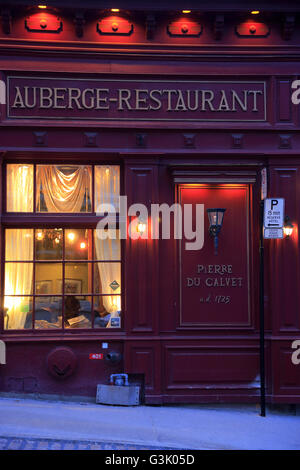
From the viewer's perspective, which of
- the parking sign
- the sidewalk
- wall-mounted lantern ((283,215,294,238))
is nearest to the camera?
the sidewalk

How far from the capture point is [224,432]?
291 inches

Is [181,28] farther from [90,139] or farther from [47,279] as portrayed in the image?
[47,279]

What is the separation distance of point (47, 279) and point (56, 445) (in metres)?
3.00

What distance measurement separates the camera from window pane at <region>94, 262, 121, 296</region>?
29.3 ft

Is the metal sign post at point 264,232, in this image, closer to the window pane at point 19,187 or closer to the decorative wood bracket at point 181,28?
the decorative wood bracket at point 181,28

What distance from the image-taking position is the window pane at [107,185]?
9031 mm

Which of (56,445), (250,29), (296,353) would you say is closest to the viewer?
(56,445)

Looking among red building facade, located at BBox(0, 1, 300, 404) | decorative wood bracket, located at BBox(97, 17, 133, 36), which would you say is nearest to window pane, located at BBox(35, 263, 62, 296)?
red building facade, located at BBox(0, 1, 300, 404)

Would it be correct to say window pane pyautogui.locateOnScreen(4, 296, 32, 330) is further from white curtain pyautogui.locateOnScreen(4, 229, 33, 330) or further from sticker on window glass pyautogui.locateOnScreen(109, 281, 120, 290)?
sticker on window glass pyautogui.locateOnScreen(109, 281, 120, 290)

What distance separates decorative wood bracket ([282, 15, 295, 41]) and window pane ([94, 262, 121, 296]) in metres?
5.06

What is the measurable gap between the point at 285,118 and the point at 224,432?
539 cm

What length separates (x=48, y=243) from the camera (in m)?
8.92

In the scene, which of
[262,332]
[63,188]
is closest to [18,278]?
[63,188]
